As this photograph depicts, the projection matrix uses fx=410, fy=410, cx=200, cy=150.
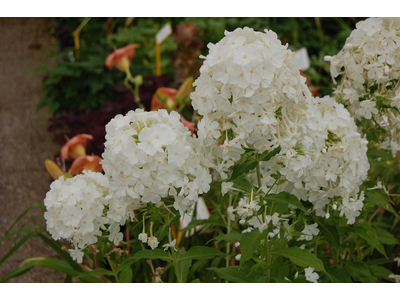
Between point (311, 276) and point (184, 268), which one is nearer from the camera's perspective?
point (184, 268)

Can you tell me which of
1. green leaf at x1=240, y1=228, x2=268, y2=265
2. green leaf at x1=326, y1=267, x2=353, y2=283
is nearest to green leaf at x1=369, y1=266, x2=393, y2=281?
green leaf at x1=326, y1=267, x2=353, y2=283

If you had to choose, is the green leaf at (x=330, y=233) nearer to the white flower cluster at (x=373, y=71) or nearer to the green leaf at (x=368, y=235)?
the green leaf at (x=368, y=235)

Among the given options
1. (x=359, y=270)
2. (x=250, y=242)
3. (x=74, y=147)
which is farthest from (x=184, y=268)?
(x=74, y=147)

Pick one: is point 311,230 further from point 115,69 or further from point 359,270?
point 115,69

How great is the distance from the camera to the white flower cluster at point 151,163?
868mm

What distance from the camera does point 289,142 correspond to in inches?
34.9

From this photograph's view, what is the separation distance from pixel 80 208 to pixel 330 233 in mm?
665

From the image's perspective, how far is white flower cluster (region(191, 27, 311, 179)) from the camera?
2.80ft

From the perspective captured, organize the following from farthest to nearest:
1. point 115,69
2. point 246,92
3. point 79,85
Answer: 1. point 115,69
2. point 79,85
3. point 246,92

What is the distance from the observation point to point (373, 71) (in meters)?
1.20

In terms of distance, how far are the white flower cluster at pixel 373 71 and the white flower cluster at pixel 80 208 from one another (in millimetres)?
795

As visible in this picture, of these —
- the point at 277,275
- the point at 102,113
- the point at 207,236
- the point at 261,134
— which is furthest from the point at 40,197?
the point at 261,134

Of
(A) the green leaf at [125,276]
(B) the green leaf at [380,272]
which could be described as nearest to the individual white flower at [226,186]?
→ (A) the green leaf at [125,276]

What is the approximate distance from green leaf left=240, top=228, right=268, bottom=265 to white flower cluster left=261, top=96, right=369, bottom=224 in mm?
132
